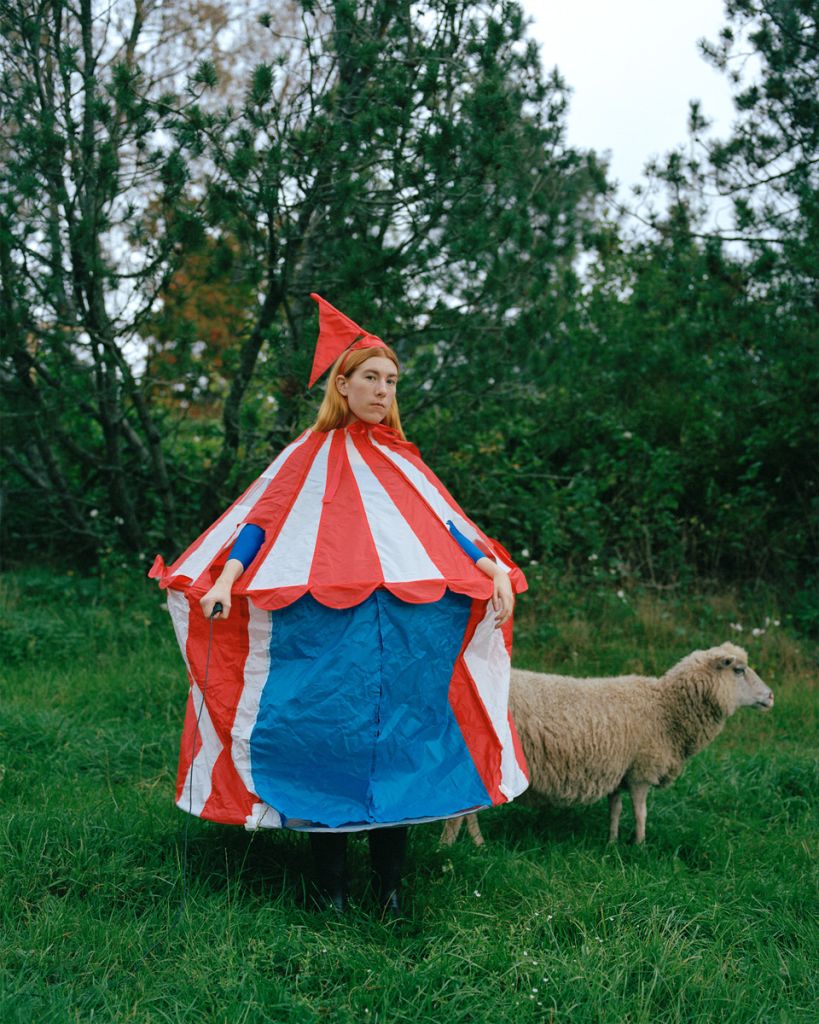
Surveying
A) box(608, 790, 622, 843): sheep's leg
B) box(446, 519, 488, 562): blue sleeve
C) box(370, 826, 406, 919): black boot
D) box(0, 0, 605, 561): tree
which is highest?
box(0, 0, 605, 561): tree

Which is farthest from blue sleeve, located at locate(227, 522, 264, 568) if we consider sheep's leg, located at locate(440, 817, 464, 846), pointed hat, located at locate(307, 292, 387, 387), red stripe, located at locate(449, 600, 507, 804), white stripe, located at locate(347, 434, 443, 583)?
sheep's leg, located at locate(440, 817, 464, 846)

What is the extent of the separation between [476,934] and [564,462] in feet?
21.5

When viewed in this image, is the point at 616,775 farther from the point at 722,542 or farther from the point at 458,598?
the point at 722,542

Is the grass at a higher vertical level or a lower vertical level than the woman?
lower

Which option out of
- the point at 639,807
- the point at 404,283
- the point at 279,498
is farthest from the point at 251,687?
the point at 404,283

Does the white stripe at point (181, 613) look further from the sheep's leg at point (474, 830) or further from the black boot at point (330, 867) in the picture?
the sheep's leg at point (474, 830)

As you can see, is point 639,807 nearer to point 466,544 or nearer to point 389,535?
point 466,544

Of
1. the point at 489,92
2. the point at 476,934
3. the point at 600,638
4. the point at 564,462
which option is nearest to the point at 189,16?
the point at 489,92

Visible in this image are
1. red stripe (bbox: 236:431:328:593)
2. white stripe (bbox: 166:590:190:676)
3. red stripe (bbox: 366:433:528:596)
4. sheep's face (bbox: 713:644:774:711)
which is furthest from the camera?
sheep's face (bbox: 713:644:774:711)

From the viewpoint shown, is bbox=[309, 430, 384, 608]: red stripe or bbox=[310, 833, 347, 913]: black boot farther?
bbox=[310, 833, 347, 913]: black boot

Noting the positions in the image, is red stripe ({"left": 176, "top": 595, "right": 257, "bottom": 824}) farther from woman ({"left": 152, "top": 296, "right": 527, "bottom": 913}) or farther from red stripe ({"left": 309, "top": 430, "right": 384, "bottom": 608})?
red stripe ({"left": 309, "top": 430, "right": 384, "bottom": 608})

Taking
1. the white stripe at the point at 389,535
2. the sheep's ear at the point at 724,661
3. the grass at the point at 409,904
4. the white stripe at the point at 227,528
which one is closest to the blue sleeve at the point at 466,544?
the white stripe at the point at 389,535

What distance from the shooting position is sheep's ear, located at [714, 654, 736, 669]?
4.09 meters

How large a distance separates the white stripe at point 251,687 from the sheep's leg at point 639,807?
1.92 m
